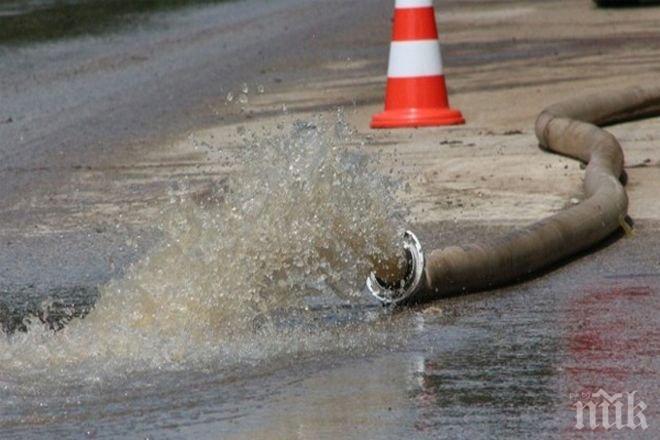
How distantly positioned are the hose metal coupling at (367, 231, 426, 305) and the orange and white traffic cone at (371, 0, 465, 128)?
4573 mm

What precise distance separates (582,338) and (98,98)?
330 inches

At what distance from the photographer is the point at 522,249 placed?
21.5 feet

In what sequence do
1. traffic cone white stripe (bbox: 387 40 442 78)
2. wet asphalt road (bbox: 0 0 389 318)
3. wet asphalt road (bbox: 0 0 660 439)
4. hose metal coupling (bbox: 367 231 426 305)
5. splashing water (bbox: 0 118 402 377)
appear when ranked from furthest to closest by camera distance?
traffic cone white stripe (bbox: 387 40 442 78) < wet asphalt road (bbox: 0 0 389 318) < hose metal coupling (bbox: 367 231 426 305) < splashing water (bbox: 0 118 402 377) < wet asphalt road (bbox: 0 0 660 439)

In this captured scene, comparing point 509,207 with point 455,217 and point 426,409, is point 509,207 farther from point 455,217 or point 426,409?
point 426,409

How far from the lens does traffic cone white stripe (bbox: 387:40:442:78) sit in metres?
11.0

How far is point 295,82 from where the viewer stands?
13.8 m

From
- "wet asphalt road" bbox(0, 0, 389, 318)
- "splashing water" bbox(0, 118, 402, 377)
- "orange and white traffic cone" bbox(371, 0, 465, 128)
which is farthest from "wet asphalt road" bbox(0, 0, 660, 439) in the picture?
"orange and white traffic cone" bbox(371, 0, 465, 128)

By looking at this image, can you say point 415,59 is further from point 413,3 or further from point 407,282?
point 407,282

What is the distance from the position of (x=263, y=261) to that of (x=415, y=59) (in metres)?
5.10

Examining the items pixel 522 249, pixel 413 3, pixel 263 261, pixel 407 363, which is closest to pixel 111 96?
pixel 413 3

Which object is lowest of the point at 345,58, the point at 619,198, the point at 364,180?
the point at 345,58

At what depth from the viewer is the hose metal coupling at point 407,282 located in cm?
612

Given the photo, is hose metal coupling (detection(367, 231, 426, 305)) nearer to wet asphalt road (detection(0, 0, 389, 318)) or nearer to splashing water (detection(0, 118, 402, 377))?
splashing water (detection(0, 118, 402, 377))

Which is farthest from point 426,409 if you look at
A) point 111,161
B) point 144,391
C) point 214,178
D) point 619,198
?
point 111,161
